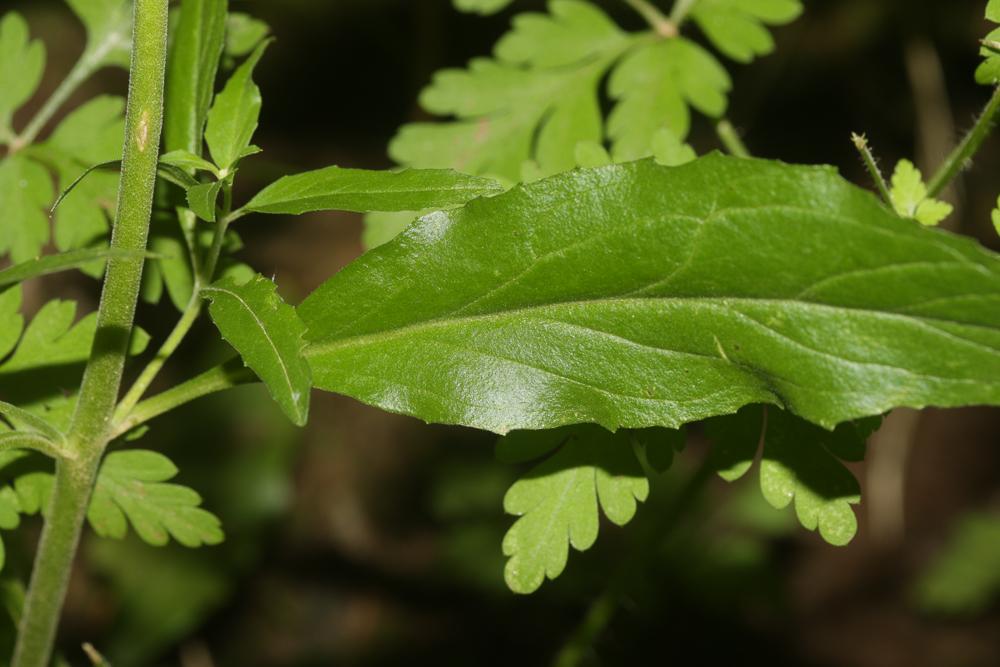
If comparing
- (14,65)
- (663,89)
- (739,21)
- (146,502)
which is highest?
(14,65)

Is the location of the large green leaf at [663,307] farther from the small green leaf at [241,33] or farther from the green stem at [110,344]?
the small green leaf at [241,33]

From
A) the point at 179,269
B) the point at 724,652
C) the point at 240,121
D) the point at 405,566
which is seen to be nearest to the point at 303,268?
the point at 405,566

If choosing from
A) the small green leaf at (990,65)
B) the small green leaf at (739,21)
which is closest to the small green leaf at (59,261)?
the small green leaf at (990,65)

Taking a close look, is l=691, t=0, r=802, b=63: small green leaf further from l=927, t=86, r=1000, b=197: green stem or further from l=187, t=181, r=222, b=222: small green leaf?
l=187, t=181, r=222, b=222: small green leaf

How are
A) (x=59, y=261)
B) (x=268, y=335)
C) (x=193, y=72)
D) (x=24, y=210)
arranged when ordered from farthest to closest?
(x=24, y=210) → (x=193, y=72) → (x=268, y=335) → (x=59, y=261)

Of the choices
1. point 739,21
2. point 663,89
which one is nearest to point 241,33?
point 663,89

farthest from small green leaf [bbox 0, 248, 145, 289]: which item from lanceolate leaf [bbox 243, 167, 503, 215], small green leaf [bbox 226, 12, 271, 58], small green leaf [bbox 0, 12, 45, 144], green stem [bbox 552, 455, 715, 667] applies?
green stem [bbox 552, 455, 715, 667]

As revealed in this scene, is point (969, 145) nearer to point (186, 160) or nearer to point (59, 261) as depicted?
point (186, 160)
